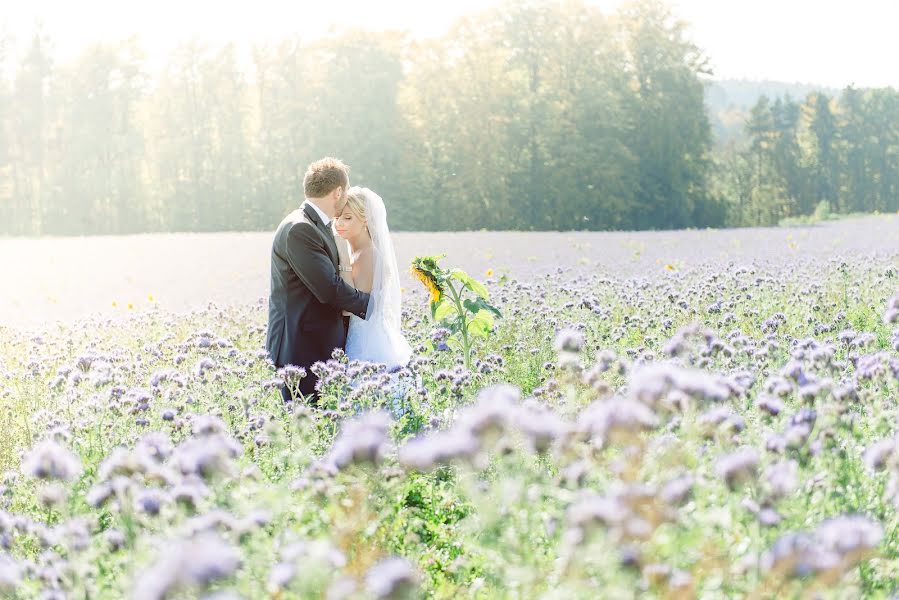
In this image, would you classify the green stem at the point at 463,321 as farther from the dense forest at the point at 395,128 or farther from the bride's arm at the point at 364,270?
the dense forest at the point at 395,128

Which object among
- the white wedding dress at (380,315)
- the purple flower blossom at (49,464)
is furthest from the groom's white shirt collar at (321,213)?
the purple flower blossom at (49,464)

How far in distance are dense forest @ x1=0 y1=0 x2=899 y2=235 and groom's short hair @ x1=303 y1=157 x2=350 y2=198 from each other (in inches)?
1309

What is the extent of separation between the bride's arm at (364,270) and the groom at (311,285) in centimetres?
31

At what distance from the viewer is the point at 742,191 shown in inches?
2517

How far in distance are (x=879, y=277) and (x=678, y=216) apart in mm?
35117

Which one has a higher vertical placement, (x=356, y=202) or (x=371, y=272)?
(x=356, y=202)

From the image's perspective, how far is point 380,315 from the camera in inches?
262

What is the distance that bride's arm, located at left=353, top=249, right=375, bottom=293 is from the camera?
678 cm

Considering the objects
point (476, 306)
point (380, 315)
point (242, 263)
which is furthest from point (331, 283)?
point (242, 263)

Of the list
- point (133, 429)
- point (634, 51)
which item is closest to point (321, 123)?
point (634, 51)

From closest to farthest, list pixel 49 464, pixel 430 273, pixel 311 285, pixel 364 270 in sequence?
1. pixel 49 464
2. pixel 311 285
3. pixel 430 273
4. pixel 364 270

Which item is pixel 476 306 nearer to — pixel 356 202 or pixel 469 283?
pixel 469 283

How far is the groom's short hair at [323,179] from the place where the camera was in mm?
6234

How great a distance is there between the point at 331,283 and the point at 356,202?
809mm
